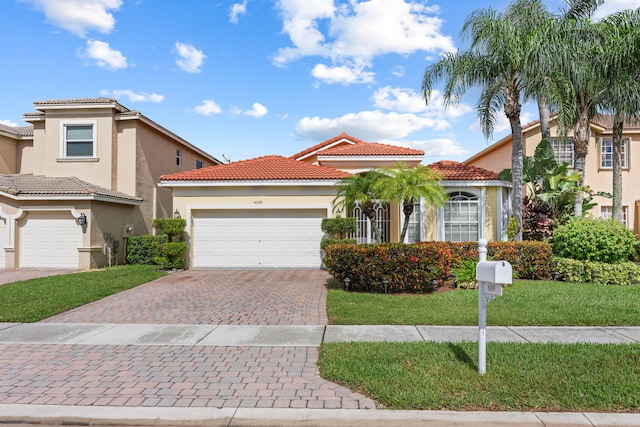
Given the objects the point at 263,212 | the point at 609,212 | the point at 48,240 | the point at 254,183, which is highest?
the point at 254,183

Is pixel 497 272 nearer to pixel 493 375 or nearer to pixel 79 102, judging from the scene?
pixel 493 375

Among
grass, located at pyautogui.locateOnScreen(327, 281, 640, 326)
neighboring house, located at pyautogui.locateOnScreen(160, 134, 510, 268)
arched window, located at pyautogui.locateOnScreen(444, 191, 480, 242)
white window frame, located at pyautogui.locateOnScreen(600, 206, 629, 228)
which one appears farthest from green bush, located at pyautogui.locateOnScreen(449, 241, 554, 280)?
white window frame, located at pyautogui.locateOnScreen(600, 206, 629, 228)

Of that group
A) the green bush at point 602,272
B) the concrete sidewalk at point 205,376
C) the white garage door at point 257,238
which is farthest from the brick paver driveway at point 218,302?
the green bush at point 602,272

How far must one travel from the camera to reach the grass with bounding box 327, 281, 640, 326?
6.48 meters

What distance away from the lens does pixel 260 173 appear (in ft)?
44.6

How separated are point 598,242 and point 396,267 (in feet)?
20.9

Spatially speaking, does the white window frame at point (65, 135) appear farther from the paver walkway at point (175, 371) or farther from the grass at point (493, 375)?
the grass at point (493, 375)

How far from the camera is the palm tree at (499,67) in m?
11.1

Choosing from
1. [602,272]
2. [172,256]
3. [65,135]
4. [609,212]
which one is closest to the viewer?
[602,272]

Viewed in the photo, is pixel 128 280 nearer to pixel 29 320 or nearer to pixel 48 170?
pixel 29 320

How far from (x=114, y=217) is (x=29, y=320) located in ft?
28.1

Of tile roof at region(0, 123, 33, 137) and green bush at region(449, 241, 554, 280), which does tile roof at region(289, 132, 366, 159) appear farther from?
tile roof at region(0, 123, 33, 137)

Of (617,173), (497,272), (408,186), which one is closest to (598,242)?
(408,186)

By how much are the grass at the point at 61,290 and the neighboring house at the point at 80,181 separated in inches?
85.9
